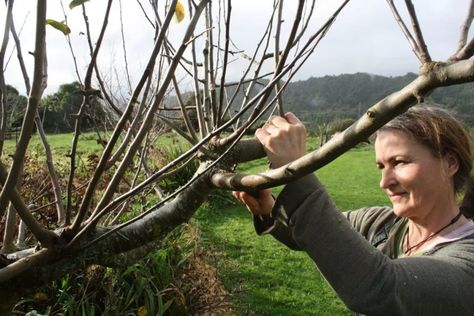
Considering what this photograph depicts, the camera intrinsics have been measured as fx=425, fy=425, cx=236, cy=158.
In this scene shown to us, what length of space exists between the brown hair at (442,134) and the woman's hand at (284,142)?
0.55 meters

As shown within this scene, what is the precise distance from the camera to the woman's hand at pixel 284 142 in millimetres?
1065

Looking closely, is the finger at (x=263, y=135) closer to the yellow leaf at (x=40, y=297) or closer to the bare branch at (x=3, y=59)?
the bare branch at (x=3, y=59)

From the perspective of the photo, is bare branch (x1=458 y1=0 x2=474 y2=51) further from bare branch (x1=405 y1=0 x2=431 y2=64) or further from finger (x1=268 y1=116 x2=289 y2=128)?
finger (x1=268 y1=116 x2=289 y2=128)

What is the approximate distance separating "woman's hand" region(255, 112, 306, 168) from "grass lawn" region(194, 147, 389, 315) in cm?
305

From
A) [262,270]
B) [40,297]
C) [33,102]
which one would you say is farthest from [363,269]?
[262,270]

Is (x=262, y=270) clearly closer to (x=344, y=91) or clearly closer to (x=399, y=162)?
(x=399, y=162)

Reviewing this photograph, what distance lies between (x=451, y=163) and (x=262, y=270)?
3950mm

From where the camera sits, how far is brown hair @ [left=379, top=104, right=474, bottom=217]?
1444mm

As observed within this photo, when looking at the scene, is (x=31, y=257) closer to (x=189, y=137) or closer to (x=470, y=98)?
(x=189, y=137)

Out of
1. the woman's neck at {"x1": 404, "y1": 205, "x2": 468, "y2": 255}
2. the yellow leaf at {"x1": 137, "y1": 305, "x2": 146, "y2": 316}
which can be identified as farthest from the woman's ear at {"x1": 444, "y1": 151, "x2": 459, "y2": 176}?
the yellow leaf at {"x1": 137, "y1": 305, "x2": 146, "y2": 316}

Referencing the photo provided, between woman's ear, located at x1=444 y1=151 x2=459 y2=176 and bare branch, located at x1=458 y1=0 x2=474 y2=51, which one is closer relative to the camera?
bare branch, located at x1=458 y1=0 x2=474 y2=51

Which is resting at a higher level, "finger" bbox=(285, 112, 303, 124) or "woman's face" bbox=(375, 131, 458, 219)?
"finger" bbox=(285, 112, 303, 124)

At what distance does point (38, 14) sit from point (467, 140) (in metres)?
1.51

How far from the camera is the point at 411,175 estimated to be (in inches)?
55.1
